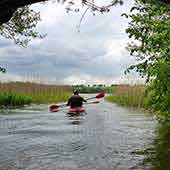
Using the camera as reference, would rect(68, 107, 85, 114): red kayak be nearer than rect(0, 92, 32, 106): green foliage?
Yes

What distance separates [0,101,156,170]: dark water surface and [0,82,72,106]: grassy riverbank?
59.9ft

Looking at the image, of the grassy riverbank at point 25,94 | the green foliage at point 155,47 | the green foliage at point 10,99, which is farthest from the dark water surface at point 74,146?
the grassy riverbank at point 25,94

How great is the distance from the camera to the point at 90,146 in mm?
16062

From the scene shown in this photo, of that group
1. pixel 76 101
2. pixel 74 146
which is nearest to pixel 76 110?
pixel 76 101

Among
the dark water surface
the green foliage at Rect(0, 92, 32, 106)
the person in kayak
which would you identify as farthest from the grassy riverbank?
the dark water surface

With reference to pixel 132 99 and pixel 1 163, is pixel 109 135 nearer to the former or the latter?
pixel 1 163

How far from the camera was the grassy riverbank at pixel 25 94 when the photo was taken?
41781 millimetres

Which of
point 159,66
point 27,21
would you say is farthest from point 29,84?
point 159,66

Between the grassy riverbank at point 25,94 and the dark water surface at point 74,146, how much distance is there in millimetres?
18248

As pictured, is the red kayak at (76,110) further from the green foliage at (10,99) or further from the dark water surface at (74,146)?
the green foliage at (10,99)

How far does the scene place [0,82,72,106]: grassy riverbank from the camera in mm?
41781

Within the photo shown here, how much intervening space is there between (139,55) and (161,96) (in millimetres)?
2333

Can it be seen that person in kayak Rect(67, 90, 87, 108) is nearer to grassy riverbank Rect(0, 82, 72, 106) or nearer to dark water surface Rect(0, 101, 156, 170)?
dark water surface Rect(0, 101, 156, 170)

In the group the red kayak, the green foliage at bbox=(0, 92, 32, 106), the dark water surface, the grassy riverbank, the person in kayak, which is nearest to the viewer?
the dark water surface
